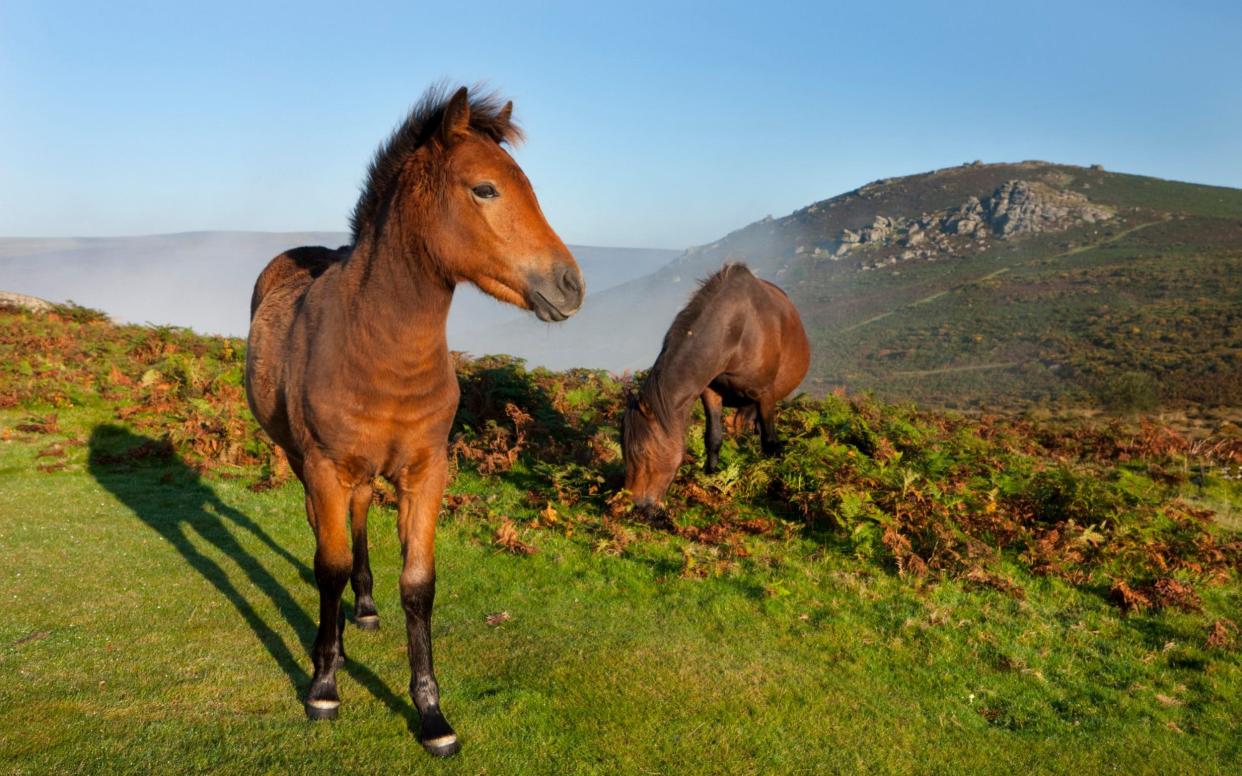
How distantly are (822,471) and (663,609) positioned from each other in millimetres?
2963

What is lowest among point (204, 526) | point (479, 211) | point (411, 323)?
point (204, 526)

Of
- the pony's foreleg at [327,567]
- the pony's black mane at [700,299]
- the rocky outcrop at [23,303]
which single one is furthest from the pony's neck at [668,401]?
the rocky outcrop at [23,303]

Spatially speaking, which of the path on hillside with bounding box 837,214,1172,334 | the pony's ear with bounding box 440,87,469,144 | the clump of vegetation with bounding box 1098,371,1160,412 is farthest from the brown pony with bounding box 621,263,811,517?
the path on hillside with bounding box 837,214,1172,334

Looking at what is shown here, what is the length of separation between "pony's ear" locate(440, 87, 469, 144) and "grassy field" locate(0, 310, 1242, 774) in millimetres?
3032

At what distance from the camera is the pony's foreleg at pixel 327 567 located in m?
→ 3.81

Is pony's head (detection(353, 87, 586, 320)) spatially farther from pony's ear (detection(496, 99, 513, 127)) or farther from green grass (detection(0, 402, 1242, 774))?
green grass (detection(0, 402, 1242, 774))

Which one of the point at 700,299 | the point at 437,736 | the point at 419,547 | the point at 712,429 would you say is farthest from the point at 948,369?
the point at 437,736

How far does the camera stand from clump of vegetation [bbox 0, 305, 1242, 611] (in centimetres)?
669

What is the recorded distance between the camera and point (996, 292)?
159 feet

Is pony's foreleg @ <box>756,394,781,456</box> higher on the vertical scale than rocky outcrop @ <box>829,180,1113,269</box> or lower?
lower

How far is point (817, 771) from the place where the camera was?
359 centimetres

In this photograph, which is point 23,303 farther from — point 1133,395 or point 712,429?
point 1133,395

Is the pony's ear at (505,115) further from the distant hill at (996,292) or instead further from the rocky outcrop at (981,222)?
the rocky outcrop at (981,222)

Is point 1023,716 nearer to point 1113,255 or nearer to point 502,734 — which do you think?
point 502,734
